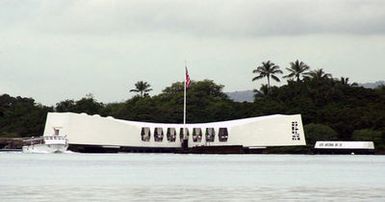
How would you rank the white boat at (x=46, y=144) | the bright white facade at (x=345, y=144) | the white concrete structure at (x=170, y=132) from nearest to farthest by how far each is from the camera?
the bright white facade at (x=345, y=144)
the white boat at (x=46, y=144)
the white concrete structure at (x=170, y=132)

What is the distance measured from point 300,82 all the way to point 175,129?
2341 cm

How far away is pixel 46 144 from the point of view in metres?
176

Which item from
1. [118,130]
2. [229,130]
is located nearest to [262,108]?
[229,130]

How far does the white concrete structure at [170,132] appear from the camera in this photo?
615 ft

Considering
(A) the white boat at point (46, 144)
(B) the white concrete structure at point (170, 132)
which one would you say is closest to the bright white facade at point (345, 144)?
(B) the white concrete structure at point (170, 132)

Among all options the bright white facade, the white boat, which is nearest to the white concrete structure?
the bright white facade

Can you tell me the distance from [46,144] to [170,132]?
26.9m

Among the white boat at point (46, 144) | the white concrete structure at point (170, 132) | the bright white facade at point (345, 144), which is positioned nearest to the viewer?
the bright white facade at point (345, 144)

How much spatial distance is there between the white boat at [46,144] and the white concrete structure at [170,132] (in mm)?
8319

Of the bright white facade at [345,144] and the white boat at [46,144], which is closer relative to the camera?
the bright white facade at [345,144]

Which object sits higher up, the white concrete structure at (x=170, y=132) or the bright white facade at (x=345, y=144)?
the white concrete structure at (x=170, y=132)

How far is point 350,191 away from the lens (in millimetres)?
58719

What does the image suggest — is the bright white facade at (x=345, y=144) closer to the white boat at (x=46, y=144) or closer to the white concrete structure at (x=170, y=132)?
the white concrete structure at (x=170, y=132)

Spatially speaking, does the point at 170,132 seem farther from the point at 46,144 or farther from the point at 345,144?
the point at 345,144
